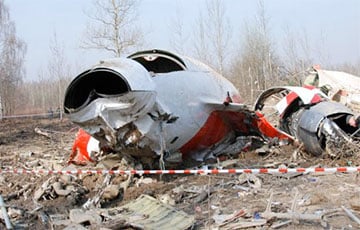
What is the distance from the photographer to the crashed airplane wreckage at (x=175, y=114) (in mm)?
6984

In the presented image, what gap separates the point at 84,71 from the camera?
23.0 feet

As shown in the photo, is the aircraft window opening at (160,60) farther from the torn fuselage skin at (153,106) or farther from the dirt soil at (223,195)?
the dirt soil at (223,195)

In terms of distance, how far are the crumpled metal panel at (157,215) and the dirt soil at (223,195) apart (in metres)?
0.18

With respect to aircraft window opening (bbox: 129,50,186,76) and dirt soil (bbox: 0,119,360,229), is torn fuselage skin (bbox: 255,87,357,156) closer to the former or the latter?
dirt soil (bbox: 0,119,360,229)

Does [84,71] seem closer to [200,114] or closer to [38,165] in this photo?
[200,114]

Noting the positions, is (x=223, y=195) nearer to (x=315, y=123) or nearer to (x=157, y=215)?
(x=157, y=215)

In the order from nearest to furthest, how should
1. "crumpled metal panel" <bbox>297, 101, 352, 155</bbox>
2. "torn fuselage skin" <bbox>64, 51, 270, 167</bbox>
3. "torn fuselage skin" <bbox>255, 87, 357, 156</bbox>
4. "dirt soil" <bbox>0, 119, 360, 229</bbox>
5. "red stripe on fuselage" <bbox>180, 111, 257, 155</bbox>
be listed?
"dirt soil" <bbox>0, 119, 360, 229</bbox>
"torn fuselage skin" <bbox>64, 51, 270, 167</bbox>
"red stripe on fuselage" <bbox>180, 111, 257, 155</bbox>
"torn fuselage skin" <bbox>255, 87, 357, 156</bbox>
"crumpled metal panel" <bbox>297, 101, 352, 155</bbox>

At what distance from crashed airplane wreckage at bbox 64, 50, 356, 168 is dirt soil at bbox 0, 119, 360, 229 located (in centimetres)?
58

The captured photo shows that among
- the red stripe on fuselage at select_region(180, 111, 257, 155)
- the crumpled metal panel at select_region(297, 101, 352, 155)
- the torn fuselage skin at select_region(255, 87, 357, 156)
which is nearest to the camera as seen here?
the red stripe on fuselage at select_region(180, 111, 257, 155)

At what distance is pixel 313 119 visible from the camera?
9.24m

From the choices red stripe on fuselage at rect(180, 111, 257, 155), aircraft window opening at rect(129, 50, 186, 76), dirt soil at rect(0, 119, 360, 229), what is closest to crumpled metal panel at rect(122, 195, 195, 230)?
dirt soil at rect(0, 119, 360, 229)

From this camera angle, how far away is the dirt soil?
18.7ft

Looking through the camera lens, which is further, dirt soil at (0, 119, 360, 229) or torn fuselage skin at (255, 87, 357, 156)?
torn fuselage skin at (255, 87, 357, 156)

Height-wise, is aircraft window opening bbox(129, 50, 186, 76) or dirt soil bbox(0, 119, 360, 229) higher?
aircraft window opening bbox(129, 50, 186, 76)
